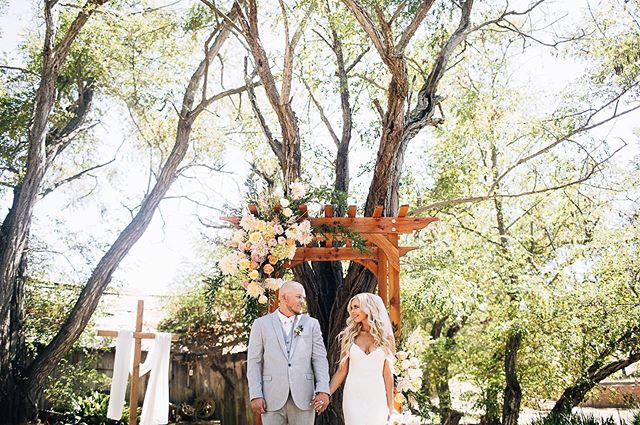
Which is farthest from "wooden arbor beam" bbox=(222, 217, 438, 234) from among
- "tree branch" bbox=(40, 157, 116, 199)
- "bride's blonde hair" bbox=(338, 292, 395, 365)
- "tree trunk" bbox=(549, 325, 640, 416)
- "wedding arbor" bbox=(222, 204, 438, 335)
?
"tree branch" bbox=(40, 157, 116, 199)

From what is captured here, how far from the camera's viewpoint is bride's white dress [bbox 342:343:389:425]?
416cm

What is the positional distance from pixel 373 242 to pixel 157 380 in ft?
9.57

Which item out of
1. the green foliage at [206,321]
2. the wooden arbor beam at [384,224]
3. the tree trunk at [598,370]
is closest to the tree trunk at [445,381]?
the tree trunk at [598,370]

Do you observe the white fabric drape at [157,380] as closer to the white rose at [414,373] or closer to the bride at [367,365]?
the white rose at [414,373]

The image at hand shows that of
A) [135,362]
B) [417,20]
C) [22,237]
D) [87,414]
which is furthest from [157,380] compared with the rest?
[417,20]

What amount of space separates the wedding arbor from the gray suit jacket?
158cm

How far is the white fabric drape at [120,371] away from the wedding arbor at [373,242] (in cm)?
190

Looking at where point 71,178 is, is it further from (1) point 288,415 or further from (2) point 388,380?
(2) point 388,380

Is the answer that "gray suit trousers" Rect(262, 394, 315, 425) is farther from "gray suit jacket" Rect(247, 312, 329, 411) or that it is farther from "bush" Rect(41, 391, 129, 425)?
"bush" Rect(41, 391, 129, 425)

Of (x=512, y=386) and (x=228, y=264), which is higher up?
(x=228, y=264)

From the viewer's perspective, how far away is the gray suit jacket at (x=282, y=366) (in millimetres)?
4023

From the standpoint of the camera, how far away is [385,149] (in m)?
6.51

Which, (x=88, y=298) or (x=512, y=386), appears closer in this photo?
(x=88, y=298)

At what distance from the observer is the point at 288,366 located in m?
4.07
